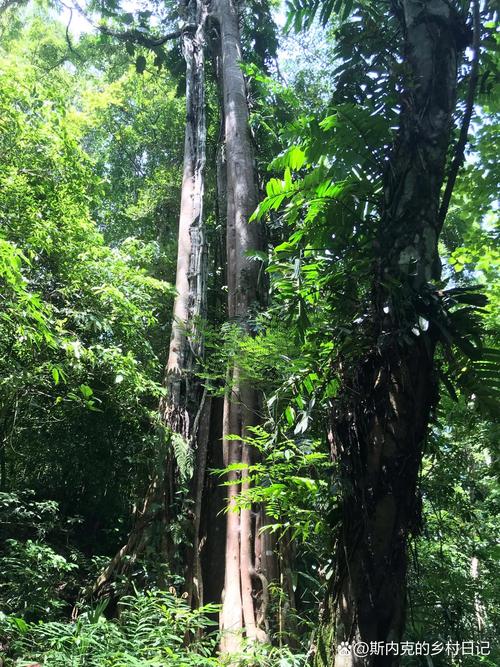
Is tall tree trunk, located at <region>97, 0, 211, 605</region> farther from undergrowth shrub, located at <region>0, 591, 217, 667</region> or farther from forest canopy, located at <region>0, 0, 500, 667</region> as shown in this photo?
undergrowth shrub, located at <region>0, 591, 217, 667</region>

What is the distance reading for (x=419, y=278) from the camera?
7.80 feet

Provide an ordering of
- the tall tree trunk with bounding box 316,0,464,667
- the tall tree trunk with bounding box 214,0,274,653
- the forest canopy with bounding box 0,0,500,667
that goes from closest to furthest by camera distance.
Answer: the tall tree trunk with bounding box 316,0,464,667 < the forest canopy with bounding box 0,0,500,667 < the tall tree trunk with bounding box 214,0,274,653

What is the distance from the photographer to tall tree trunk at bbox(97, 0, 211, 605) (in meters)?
4.65

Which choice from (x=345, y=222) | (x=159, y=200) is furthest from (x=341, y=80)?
(x=159, y=200)

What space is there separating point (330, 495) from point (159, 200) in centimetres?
800

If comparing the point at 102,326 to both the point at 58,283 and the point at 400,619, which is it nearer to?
the point at 58,283

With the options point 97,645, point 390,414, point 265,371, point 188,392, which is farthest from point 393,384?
point 188,392

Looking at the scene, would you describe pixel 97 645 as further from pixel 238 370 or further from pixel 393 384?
pixel 238 370

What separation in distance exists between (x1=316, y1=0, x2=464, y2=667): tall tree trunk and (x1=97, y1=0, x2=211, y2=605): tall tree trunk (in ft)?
8.93

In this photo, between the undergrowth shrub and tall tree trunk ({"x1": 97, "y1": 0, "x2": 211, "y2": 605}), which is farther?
tall tree trunk ({"x1": 97, "y1": 0, "x2": 211, "y2": 605})

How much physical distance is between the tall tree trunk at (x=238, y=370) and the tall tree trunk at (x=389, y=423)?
0.91m

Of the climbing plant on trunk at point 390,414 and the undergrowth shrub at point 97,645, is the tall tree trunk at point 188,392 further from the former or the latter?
the climbing plant on trunk at point 390,414

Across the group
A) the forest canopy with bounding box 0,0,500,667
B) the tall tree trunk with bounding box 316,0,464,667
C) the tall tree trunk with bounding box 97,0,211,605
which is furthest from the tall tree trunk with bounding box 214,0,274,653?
the tall tree trunk with bounding box 316,0,464,667

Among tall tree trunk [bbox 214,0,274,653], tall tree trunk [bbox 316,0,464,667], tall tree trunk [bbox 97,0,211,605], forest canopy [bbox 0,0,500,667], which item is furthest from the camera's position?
tall tree trunk [bbox 97,0,211,605]
